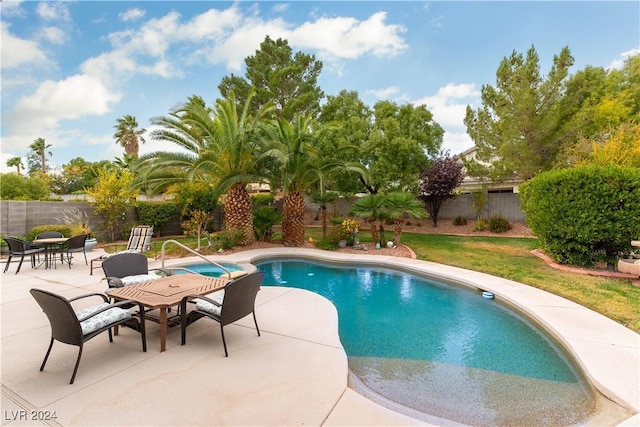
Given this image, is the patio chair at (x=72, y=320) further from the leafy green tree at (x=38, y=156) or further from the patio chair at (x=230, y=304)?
the leafy green tree at (x=38, y=156)

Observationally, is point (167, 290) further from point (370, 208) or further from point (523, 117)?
point (523, 117)

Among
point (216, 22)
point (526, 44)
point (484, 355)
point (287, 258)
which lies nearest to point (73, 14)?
point (216, 22)

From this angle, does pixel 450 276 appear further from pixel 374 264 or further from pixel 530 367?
pixel 530 367

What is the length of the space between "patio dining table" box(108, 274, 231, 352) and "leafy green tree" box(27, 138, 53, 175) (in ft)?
171

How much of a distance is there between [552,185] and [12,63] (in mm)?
17210

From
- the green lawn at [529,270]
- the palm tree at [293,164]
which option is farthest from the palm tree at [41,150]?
the green lawn at [529,270]

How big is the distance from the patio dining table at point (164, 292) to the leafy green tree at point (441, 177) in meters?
15.6

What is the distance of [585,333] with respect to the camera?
448 centimetres

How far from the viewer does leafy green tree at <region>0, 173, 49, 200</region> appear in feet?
64.5

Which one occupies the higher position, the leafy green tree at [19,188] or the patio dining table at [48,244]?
the leafy green tree at [19,188]

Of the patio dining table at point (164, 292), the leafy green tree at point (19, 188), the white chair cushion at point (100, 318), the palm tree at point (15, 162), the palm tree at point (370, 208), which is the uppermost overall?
the palm tree at point (15, 162)

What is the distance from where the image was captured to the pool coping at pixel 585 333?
10.7ft

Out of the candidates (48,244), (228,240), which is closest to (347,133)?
(228,240)

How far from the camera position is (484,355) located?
441cm
